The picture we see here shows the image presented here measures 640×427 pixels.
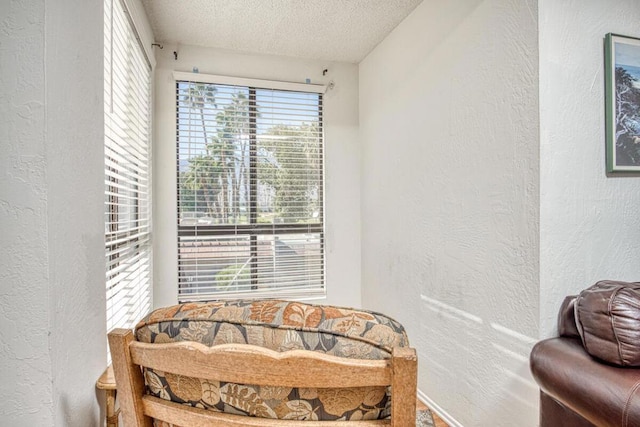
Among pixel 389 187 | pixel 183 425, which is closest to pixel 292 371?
pixel 183 425

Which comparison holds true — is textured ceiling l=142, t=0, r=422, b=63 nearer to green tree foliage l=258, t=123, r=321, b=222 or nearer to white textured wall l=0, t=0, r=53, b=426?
green tree foliage l=258, t=123, r=321, b=222

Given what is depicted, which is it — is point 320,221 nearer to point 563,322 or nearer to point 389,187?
point 389,187

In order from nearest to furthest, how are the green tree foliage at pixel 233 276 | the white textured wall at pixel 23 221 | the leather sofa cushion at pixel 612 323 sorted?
the white textured wall at pixel 23 221
the leather sofa cushion at pixel 612 323
the green tree foliage at pixel 233 276

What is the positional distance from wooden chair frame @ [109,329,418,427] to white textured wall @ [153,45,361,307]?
2297 mm

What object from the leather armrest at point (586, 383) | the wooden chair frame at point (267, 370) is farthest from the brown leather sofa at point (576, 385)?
the wooden chair frame at point (267, 370)

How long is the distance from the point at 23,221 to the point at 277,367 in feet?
2.33

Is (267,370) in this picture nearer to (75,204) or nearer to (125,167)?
(75,204)

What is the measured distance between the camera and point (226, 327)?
68 cm

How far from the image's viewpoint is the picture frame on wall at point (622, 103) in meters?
1.46

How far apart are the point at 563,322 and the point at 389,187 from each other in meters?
1.52

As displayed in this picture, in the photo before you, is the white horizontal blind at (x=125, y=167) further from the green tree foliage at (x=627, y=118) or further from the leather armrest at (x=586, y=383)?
the green tree foliage at (x=627, y=118)

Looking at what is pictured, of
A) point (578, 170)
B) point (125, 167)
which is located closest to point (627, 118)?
point (578, 170)

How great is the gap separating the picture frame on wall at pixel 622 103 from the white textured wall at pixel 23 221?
2023 mm

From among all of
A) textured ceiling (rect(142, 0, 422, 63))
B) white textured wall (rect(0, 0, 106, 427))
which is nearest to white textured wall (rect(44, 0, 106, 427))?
white textured wall (rect(0, 0, 106, 427))
